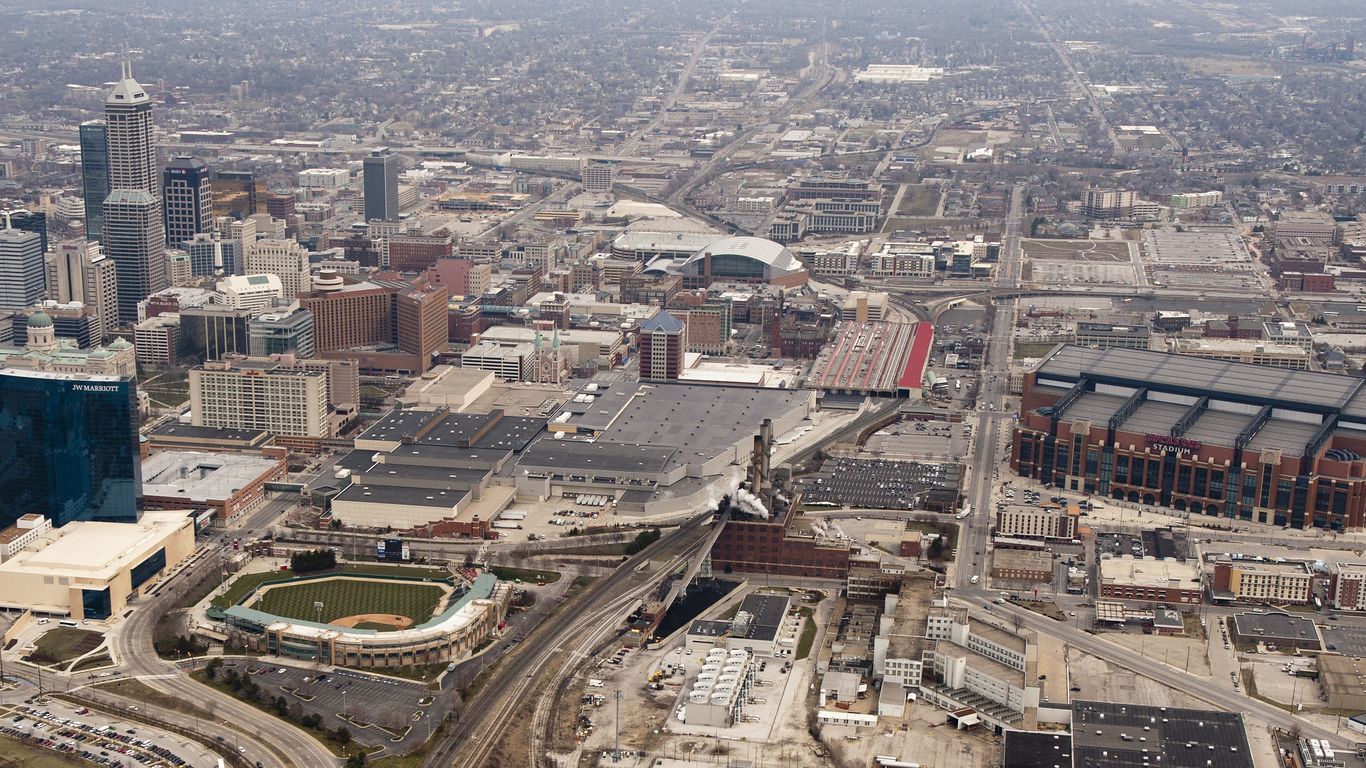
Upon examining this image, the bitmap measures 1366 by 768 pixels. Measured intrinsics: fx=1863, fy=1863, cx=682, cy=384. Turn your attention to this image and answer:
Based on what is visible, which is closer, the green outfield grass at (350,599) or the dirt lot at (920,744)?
the dirt lot at (920,744)

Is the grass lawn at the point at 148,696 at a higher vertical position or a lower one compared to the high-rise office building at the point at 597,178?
lower

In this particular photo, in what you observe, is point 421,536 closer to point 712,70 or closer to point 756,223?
point 756,223

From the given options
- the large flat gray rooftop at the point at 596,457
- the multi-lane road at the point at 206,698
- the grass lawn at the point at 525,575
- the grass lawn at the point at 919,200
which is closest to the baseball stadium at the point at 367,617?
the grass lawn at the point at 525,575

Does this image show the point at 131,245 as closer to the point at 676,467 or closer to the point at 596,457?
the point at 596,457

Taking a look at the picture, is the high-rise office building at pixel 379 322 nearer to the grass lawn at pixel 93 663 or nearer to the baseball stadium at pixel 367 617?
the baseball stadium at pixel 367 617

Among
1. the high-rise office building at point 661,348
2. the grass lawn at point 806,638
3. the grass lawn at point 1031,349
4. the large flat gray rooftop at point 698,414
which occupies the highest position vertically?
the high-rise office building at point 661,348

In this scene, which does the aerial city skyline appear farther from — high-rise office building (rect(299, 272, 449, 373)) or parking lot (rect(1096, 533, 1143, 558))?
parking lot (rect(1096, 533, 1143, 558))

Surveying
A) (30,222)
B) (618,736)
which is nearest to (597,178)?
(30,222)
